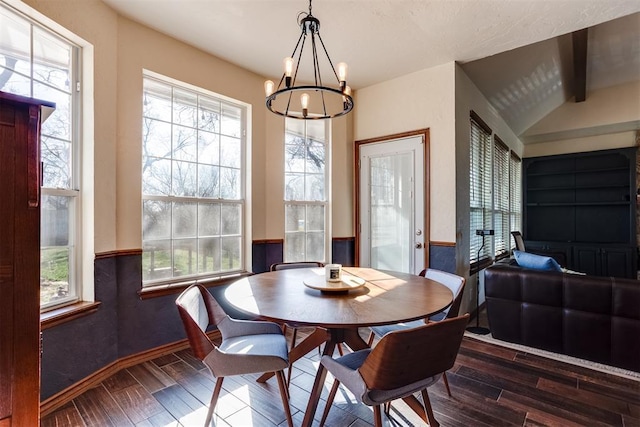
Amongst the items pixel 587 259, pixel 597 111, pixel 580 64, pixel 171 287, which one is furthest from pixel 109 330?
pixel 597 111

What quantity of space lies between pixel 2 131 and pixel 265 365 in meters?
1.43

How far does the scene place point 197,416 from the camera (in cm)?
190

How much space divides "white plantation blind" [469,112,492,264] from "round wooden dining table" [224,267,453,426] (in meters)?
2.03

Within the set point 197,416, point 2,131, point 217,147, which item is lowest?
point 197,416

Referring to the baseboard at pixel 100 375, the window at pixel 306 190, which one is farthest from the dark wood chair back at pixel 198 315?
the window at pixel 306 190

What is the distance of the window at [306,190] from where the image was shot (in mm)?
3686

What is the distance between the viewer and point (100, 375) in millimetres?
2264

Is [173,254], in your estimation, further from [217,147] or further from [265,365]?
[265,365]

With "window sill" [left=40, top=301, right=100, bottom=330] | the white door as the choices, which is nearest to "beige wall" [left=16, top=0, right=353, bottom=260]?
"window sill" [left=40, top=301, right=100, bottom=330]

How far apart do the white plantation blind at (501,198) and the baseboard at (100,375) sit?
4407 mm

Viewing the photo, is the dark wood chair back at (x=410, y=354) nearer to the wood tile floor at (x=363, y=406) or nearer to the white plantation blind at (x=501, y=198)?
the wood tile floor at (x=363, y=406)

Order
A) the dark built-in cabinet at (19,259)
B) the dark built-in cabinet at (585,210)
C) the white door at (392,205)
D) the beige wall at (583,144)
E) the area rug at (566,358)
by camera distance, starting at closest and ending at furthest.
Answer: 1. the dark built-in cabinet at (19,259)
2. the area rug at (566,358)
3. the white door at (392,205)
4. the dark built-in cabinet at (585,210)
5. the beige wall at (583,144)

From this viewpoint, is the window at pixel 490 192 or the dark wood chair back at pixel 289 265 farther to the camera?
the window at pixel 490 192

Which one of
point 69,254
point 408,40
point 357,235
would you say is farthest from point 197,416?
point 408,40
